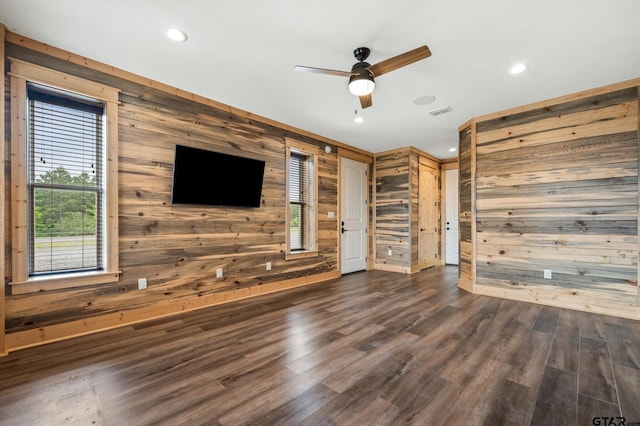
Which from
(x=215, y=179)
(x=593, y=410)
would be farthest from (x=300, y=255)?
(x=593, y=410)

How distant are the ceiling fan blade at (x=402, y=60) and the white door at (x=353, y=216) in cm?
318

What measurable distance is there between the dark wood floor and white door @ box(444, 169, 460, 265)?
3571 millimetres

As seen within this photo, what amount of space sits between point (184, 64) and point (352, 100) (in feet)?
6.34

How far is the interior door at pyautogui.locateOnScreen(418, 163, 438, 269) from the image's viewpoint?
6066 millimetres

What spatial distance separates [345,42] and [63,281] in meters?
3.34

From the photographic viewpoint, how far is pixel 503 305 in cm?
356

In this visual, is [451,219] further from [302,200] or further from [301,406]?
[301,406]

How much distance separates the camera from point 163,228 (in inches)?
124

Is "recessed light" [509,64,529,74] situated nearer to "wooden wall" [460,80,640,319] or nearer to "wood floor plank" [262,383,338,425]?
"wooden wall" [460,80,640,319]

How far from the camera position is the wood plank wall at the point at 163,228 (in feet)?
8.14

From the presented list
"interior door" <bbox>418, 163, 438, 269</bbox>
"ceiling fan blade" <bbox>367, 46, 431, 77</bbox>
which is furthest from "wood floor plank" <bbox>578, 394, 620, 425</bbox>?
"interior door" <bbox>418, 163, 438, 269</bbox>

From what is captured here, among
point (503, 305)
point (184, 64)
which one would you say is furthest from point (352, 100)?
point (503, 305)

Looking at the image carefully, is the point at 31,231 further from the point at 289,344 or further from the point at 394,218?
the point at 394,218

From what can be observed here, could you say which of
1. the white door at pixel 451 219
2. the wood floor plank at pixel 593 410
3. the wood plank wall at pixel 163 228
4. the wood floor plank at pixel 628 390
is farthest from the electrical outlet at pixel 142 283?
the white door at pixel 451 219
